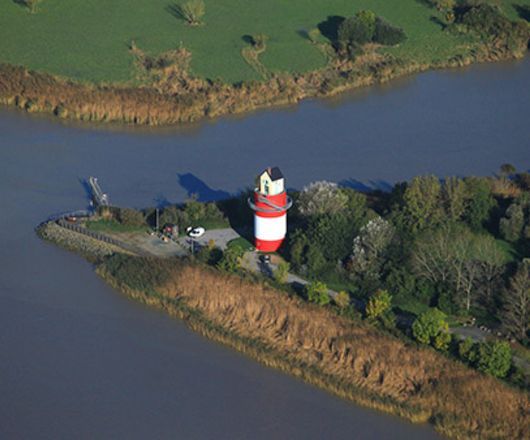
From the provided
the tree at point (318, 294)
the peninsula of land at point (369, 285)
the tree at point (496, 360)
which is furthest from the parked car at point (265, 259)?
the tree at point (496, 360)

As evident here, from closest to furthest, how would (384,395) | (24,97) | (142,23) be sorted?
(384,395), (24,97), (142,23)

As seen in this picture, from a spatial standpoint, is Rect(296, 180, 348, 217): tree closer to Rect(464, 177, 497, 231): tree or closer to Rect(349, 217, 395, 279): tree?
Rect(349, 217, 395, 279): tree

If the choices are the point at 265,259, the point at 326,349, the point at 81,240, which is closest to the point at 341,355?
the point at 326,349

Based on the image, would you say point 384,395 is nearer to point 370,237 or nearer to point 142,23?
point 370,237

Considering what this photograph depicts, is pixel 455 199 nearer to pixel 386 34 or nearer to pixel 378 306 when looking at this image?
pixel 378 306

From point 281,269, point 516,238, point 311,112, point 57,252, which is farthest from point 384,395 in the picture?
point 311,112
